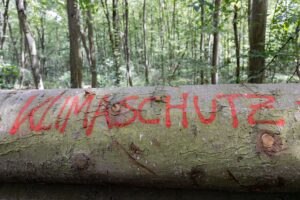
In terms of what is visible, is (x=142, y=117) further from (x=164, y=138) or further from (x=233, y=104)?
(x=233, y=104)

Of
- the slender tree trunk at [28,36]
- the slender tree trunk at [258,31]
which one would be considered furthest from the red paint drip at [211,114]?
the slender tree trunk at [28,36]

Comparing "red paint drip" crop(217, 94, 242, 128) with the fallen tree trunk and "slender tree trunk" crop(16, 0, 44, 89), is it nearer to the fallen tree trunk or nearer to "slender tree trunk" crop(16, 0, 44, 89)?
the fallen tree trunk

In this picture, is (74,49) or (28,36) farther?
(28,36)

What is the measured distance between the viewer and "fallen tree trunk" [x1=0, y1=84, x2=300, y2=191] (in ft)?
4.53

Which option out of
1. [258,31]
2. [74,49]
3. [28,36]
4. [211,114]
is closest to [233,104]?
[211,114]

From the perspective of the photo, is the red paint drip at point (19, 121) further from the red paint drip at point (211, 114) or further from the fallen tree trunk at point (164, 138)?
the red paint drip at point (211, 114)

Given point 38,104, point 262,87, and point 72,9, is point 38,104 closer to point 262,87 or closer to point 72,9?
point 262,87

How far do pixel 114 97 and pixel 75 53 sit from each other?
3.41m

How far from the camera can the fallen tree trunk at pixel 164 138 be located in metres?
1.38

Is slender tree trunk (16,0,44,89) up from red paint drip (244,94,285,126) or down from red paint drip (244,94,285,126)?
up

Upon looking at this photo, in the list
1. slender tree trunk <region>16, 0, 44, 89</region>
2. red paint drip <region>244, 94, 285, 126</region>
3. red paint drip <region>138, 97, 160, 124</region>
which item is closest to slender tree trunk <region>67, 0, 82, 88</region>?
slender tree trunk <region>16, 0, 44, 89</region>

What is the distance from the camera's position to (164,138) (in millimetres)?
1472

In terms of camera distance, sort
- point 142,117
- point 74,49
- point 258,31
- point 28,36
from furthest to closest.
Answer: point 28,36 < point 74,49 < point 258,31 < point 142,117

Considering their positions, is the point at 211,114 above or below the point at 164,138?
above
